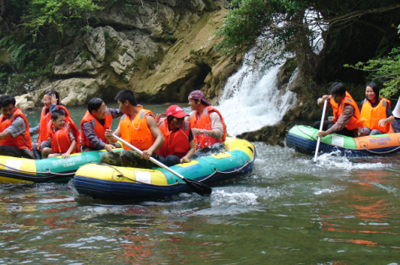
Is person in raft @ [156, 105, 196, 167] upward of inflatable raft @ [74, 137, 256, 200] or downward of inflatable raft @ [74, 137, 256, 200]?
upward

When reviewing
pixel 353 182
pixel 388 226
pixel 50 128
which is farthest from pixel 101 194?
pixel 353 182

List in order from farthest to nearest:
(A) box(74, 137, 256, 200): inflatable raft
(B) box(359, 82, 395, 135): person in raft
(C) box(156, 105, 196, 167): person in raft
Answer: (B) box(359, 82, 395, 135): person in raft < (C) box(156, 105, 196, 167): person in raft < (A) box(74, 137, 256, 200): inflatable raft

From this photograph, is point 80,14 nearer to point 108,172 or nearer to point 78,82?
point 78,82

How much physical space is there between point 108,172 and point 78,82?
1370cm

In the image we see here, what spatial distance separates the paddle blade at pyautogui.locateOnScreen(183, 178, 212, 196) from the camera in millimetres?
4738

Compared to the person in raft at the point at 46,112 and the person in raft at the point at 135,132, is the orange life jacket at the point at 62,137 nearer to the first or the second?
the person in raft at the point at 46,112

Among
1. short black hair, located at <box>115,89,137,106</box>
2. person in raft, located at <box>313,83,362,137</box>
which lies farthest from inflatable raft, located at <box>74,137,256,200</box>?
person in raft, located at <box>313,83,362,137</box>

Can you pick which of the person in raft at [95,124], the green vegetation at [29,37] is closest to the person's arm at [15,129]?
the person in raft at [95,124]

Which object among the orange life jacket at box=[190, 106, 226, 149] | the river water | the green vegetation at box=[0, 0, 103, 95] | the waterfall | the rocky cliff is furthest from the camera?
the green vegetation at box=[0, 0, 103, 95]

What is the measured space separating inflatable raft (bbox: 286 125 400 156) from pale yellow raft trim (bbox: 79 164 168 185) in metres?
3.54

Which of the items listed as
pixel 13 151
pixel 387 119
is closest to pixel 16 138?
pixel 13 151

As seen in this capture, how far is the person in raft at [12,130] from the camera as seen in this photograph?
5738mm

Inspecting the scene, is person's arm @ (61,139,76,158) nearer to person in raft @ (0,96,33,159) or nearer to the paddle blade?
person in raft @ (0,96,33,159)

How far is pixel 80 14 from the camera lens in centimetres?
1819
